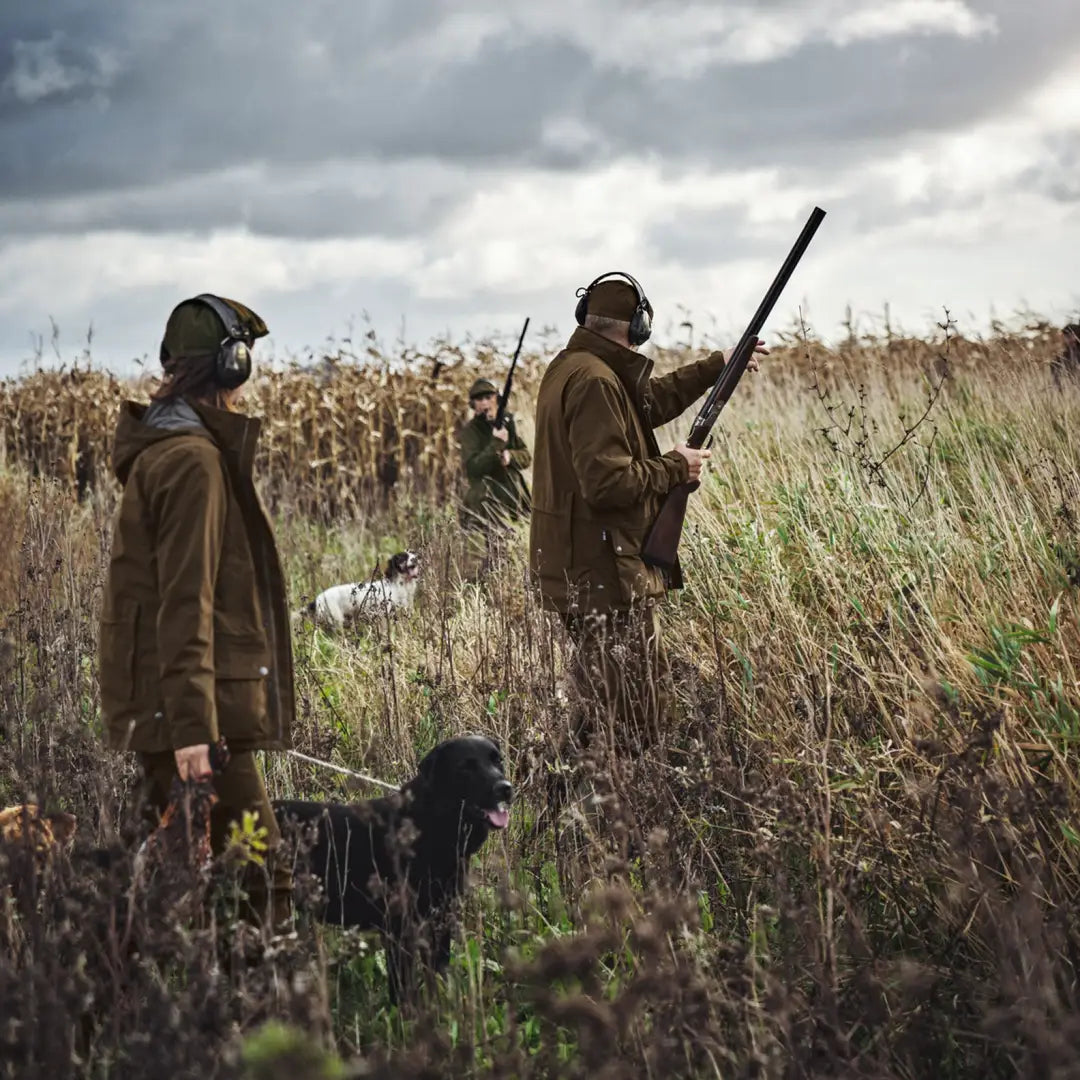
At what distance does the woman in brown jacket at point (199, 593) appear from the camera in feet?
10.6

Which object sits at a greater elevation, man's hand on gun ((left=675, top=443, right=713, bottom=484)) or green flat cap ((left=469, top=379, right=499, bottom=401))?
green flat cap ((left=469, top=379, right=499, bottom=401))

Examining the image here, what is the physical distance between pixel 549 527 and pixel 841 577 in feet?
4.75

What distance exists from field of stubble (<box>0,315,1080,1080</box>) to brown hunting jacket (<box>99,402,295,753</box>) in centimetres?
34

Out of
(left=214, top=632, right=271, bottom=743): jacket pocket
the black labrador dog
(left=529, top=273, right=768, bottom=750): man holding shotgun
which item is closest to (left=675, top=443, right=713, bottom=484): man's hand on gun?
(left=529, top=273, right=768, bottom=750): man holding shotgun

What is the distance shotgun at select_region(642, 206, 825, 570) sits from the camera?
4.90 m

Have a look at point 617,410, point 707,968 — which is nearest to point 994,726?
point 707,968

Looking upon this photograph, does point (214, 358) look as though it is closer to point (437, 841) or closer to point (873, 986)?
point (437, 841)

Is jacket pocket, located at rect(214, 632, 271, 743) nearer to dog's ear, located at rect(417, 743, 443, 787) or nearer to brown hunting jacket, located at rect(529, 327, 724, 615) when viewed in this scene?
dog's ear, located at rect(417, 743, 443, 787)

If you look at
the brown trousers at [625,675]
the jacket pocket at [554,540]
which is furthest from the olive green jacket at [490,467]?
the brown trousers at [625,675]

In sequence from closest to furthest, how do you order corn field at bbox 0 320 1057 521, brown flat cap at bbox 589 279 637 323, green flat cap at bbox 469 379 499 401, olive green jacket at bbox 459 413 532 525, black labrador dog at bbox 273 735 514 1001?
black labrador dog at bbox 273 735 514 1001 → brown flat cap at bbox 589 279 637 323 → olive green jacket at bbox 459 413 532 525 → green flat cap at bbox 469 379 499 401 → corn field at bbox 0 320 1057 521

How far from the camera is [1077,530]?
5.23 m

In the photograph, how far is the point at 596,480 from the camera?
186 inches

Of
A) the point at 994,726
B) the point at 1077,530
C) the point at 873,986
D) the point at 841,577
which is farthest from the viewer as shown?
the point at 841,577

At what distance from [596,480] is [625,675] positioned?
0.70m
